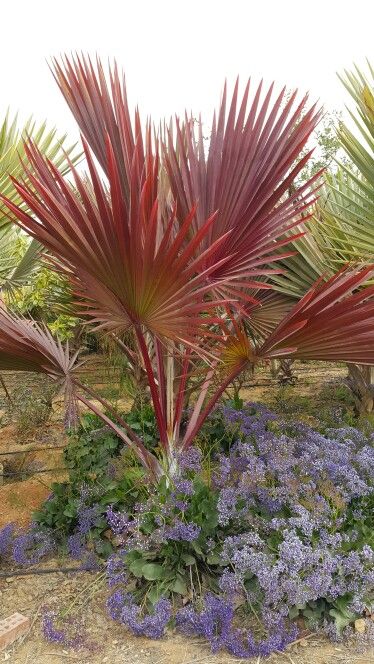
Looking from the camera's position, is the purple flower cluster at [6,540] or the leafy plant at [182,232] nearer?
the leafy plant at [182,232]

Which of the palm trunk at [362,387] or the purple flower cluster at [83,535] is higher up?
the palm trunk at [362,387]

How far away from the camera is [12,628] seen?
7.39 ft

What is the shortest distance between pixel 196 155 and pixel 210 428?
149cm

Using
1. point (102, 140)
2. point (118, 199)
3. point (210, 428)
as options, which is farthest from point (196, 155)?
point (210, 428)

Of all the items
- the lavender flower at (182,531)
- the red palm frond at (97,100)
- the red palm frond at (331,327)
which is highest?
the red palm frond at (97,100)

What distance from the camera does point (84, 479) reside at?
3.00 meters

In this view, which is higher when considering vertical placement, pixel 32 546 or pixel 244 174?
pixel 244 174

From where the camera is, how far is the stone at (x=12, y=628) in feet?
7.32

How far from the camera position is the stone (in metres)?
2.23

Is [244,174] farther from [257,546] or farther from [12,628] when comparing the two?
[12,628]

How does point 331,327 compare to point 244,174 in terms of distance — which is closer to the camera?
point 331,327

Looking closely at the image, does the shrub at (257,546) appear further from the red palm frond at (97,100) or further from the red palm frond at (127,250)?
the red palm frond at (97,100)

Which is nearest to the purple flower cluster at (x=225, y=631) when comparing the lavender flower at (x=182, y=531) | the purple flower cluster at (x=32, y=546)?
the lavender flower at (x=182, y=531)

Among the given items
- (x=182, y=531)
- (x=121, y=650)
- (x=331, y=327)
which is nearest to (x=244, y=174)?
Result: (x=331, y=327)
